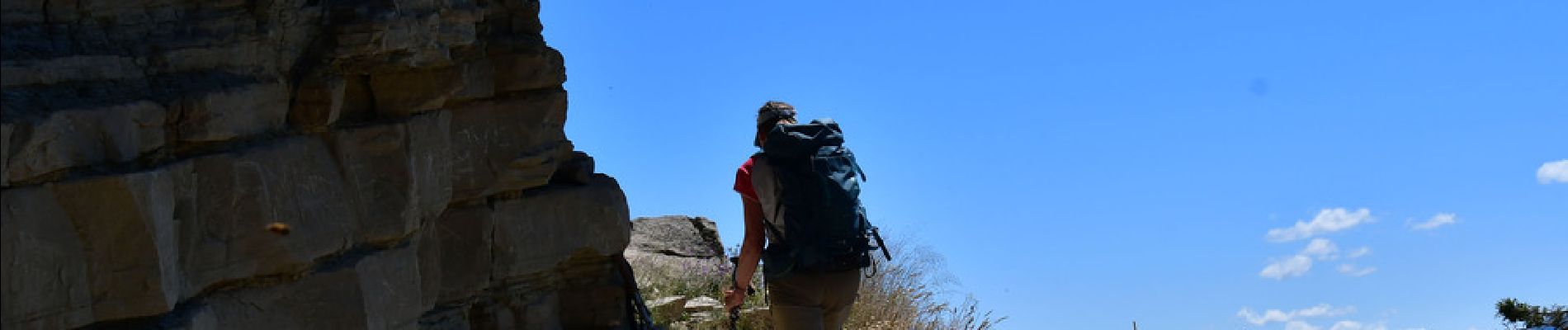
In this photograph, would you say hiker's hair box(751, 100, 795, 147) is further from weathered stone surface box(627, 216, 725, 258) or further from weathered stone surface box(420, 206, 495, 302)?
weathered stone surface box(627, 216, 725, 258)

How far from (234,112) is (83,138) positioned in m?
0.91

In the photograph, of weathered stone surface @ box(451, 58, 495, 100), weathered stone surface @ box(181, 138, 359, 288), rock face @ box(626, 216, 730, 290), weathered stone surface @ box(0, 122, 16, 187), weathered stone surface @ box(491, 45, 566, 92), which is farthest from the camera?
rock face @ box(626, 216, 730, 290)

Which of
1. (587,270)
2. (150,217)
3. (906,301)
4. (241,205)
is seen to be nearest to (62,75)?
(150,217)

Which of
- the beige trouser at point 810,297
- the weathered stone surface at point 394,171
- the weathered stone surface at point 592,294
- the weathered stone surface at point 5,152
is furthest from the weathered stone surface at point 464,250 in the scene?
the weathered stone surface at point 5,152

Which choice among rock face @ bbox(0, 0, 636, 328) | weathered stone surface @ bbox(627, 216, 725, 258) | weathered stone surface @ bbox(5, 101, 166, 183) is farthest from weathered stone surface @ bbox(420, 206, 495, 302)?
weathered stone surface @ bbox(627, 216, 725, 258)

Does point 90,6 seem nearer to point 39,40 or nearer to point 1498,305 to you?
point 39,40

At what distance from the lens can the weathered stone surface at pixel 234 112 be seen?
6.51m

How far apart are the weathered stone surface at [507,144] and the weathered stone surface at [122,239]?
9.53 ft

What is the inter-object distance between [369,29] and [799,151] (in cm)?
214

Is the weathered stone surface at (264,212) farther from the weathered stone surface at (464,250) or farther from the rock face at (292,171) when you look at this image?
the weathered stone surface at (464,250)

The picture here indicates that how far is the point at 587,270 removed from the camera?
10.2 meters

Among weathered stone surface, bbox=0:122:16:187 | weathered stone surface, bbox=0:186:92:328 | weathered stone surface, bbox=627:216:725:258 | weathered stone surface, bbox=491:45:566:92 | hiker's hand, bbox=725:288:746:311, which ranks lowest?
weathered stone surface, bbox=0:186:92:328

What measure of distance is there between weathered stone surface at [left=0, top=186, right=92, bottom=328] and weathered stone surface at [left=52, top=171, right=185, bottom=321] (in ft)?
0.15

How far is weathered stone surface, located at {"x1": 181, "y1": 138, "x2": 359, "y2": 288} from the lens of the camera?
6.62 m
